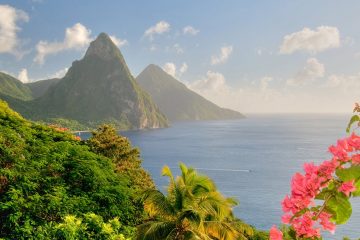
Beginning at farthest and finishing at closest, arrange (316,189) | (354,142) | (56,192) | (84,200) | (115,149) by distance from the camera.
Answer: (115,149), (84,200), (56,192), (316,189), (354,142)

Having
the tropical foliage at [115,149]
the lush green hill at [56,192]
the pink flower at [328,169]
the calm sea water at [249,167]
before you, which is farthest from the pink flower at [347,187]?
the calm sea water at [249,167]

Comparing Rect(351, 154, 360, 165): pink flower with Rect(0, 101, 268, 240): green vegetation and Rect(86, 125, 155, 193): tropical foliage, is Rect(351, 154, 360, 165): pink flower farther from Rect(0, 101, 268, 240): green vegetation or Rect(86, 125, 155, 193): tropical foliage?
Rect(86, 125, 155, 193): tropical foliage

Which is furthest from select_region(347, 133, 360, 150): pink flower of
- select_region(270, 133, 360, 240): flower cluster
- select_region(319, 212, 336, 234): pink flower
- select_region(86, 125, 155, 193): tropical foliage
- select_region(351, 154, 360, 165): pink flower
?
select_region(86, 125, 155, 193): tropical foliage

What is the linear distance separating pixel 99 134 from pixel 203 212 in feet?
69.7

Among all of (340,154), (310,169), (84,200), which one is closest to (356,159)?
(340,154)

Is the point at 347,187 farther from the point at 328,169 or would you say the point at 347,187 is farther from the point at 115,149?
the point at 115,149

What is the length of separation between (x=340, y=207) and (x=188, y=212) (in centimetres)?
1098

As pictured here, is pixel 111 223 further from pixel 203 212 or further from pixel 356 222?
pixel 356 222

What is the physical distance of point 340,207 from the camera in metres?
2.50

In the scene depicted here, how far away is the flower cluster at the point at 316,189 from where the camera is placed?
2484 millimetres

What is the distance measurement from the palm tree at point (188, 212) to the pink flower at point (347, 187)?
1075cm

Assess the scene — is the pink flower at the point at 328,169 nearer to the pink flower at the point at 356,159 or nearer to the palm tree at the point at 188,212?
the pink flower at the point at 356,159

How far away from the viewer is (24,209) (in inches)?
567

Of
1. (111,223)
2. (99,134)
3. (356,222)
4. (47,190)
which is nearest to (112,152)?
(99,134)
